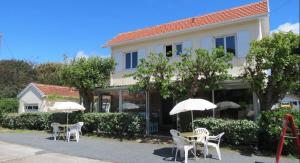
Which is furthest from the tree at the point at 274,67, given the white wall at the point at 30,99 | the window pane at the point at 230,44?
the white wall at the point at 30,99

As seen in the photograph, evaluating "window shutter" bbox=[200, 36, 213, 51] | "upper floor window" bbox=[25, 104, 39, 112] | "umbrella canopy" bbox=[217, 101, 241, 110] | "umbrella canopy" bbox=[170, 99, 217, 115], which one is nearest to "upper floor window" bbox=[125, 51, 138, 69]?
"window shutter" bbox=[200, 36, 213, 51]

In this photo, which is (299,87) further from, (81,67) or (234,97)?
(81,67)

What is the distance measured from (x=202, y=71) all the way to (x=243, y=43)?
13.3 feet

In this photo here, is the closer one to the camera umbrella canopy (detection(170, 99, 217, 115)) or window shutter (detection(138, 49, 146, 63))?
umbrella canopy (detection(170, 99, 217, 115))

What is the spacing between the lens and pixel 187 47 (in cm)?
2059

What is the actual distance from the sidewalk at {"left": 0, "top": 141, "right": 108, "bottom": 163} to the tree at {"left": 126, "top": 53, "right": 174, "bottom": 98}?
20.4ft

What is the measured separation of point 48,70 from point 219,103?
150 ft

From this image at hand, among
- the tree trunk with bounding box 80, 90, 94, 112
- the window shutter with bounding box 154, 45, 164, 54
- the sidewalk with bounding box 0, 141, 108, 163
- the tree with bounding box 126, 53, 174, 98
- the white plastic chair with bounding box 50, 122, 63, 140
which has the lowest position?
the sidewalk with bounding box 0, 141, 108, 163

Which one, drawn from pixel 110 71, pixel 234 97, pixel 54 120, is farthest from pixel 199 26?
pixel 54 120

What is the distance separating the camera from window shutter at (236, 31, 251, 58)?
716 inches

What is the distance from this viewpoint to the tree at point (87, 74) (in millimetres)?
21125

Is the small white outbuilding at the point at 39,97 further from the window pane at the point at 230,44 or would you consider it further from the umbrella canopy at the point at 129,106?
the window pane at the point at 230,44

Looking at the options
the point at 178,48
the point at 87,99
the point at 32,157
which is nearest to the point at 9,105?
the point at 87,99

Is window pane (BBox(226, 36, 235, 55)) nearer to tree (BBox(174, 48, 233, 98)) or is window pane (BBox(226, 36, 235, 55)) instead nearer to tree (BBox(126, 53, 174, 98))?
tree (BBox(174, 48, 233, 98))
